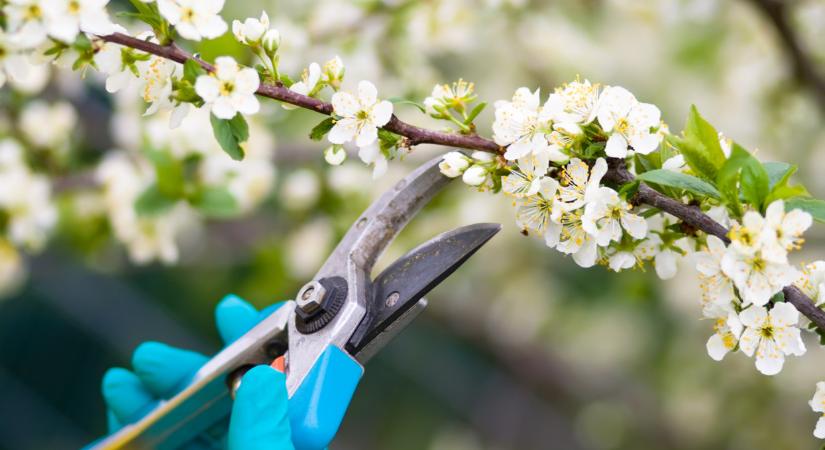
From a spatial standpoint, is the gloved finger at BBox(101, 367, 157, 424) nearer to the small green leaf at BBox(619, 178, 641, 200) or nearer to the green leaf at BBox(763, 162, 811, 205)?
the small green leaf at BBox(619, 178, 641, 200)

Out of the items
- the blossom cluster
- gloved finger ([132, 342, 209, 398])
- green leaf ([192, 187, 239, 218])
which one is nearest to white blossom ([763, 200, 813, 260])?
the blossom cluster

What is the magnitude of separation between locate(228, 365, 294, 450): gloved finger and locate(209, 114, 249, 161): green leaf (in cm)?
25

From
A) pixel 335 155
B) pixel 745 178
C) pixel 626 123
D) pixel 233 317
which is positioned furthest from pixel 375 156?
pixel 233 317

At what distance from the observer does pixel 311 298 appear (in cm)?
93

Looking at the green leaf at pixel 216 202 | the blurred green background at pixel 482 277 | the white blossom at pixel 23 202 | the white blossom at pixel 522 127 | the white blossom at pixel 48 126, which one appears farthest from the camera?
the blurred green background at pixel 482 277

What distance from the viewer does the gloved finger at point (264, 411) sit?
35.0 inches

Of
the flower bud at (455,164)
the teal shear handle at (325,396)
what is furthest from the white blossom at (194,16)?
the teal shear handle at (325,396)

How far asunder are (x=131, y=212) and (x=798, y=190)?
133 centimetres

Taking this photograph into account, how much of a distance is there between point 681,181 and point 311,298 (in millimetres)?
429

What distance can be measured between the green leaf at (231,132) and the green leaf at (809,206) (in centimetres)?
52

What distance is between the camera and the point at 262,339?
104 centimetres

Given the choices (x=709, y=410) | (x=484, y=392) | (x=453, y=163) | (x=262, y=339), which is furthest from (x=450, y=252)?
(x=484, y=392)

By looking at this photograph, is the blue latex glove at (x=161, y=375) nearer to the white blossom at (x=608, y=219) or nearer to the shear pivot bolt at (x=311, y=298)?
the shear pivot bolt at (x=311, y=298)

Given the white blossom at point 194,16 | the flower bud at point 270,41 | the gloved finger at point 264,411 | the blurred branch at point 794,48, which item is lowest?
the gloved finger at point 264,411
